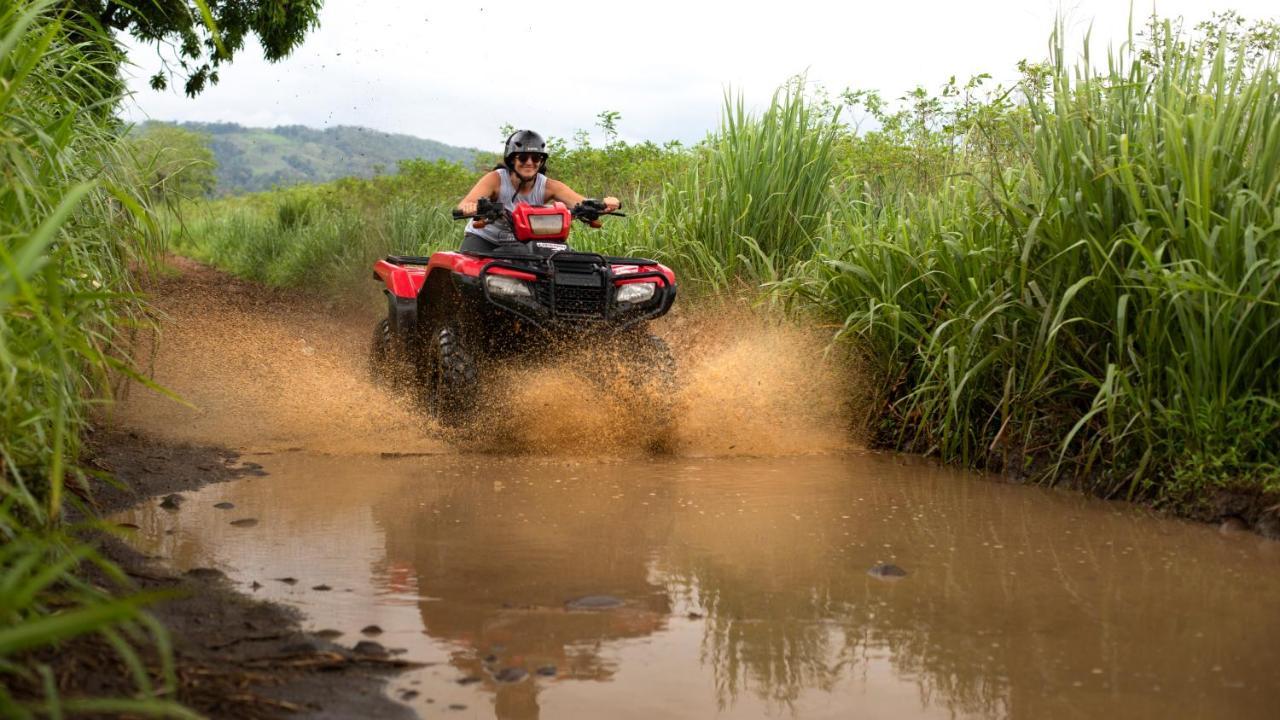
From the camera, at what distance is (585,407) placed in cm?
628

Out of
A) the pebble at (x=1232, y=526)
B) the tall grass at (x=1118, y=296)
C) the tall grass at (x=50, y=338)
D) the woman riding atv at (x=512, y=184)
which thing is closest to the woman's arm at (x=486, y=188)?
the woman riding atv at (x=512, y=184)

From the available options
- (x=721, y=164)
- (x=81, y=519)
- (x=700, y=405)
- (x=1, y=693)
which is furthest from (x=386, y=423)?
(x=1, y=693)

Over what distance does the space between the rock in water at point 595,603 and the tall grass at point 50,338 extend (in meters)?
1.20

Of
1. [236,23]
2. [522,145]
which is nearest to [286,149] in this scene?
[236,23]

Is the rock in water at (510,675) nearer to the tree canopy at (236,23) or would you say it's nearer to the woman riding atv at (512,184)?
the woman riding atv at (512,184)

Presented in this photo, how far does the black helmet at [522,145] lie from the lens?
22.8 ft

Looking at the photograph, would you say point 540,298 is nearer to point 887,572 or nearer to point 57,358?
point 887,572

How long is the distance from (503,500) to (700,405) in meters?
2.02

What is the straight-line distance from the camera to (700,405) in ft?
22.1

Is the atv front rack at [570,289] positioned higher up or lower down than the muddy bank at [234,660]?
higher up

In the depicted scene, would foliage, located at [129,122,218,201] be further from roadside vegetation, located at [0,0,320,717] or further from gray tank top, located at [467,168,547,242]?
gray tank top, located at [467,168,547,242]

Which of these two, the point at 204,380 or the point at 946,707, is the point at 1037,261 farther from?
the point at 204,380

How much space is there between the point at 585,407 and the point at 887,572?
8.53 feet

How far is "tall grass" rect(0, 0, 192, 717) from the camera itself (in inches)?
81.3
